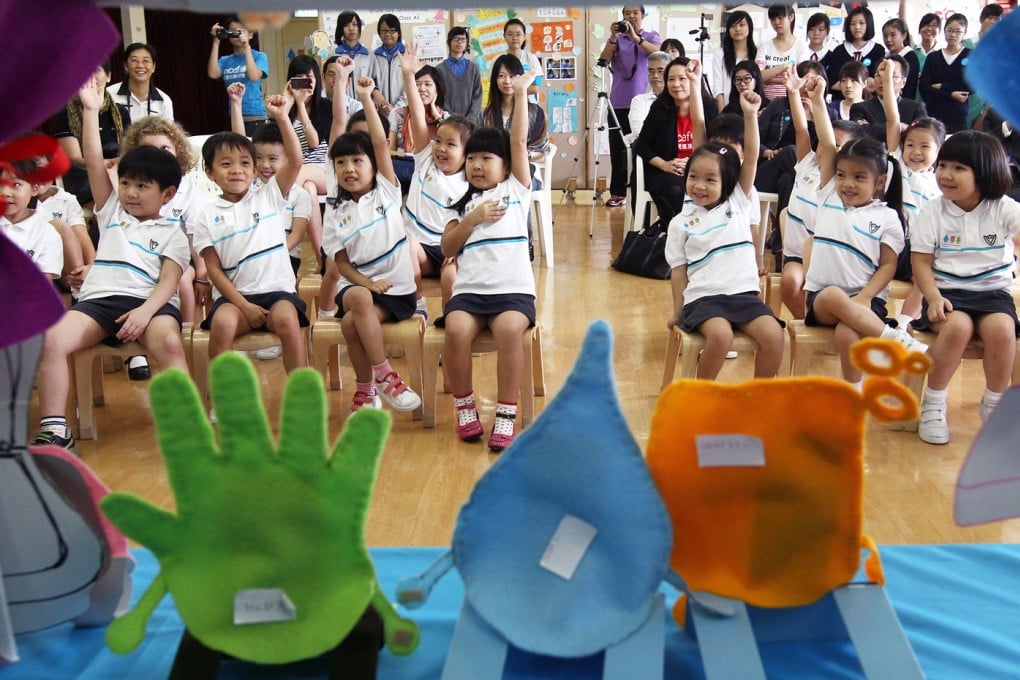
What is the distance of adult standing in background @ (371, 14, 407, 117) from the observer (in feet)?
18.0

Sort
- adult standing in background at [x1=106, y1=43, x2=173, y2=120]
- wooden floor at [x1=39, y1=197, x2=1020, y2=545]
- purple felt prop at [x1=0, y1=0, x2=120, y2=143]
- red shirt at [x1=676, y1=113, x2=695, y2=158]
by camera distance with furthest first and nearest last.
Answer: red shirt at [x1=676, y1=113, x2=695, y2=158] < adult standing in background at [x1=106, y1=43, x2=173, y2=120] < wooden floor at [x1=39, y1=197, x2=1020, y2=545] < purple felt prop at [x1=0, y1=0, x2=120, y2=143]

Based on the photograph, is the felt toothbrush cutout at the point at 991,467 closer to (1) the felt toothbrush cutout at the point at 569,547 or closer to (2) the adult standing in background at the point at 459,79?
(1) the felt toothbrush cutout at the point at 569,547

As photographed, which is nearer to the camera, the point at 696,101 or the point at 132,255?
the point at 132,255

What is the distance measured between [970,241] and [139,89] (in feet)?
10.5

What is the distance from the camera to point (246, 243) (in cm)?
270

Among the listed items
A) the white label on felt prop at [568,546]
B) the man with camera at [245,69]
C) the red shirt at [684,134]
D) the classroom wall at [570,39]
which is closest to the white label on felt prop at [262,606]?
the white label on felt prop at [568,546]

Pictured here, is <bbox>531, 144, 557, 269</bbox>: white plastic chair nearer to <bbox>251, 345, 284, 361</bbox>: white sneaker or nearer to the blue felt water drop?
<bbox>251, 345, 284, 361</bbox>: white sneaker

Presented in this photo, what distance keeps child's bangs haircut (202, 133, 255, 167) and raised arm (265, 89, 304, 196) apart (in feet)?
0.41

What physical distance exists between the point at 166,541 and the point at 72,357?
1.65 metres

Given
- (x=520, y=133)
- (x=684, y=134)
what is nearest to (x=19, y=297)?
(x=520, y=133)

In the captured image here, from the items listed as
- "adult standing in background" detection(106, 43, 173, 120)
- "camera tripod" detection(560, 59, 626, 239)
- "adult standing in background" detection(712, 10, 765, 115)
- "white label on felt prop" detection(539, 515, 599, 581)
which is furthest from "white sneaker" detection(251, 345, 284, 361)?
"camera tripod" detection(560, 59, 626, 239)

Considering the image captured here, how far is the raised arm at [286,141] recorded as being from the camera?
2844 mm

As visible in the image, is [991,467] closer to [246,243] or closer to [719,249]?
[719,249]

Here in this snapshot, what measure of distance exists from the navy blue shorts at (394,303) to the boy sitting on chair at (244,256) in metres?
0.13
